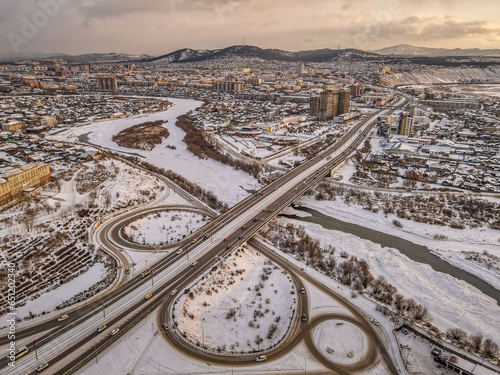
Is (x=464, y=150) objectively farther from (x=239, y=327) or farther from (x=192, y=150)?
(x=239, y=327)

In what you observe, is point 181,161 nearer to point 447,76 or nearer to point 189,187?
point 189,187

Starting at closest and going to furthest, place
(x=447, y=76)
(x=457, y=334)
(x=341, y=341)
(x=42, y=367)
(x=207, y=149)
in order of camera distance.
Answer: (x=42, y=367)
(x=341, y=341)
(x=457, y=334)
(x=207, y=149)
(x=447, y=76)

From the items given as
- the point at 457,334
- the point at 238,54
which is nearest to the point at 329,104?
the point at 457,334

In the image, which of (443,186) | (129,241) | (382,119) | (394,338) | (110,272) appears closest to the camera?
(394,338)

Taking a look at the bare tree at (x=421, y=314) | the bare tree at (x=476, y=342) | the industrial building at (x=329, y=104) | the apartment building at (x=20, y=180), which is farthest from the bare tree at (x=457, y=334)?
the industrial building at (x=329, y=104)

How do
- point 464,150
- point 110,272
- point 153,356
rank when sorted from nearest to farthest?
1. point 153,356
2. point 110,272
3. point 464,150

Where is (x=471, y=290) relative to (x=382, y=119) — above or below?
below

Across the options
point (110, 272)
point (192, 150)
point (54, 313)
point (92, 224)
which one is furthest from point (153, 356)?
point (192, 150)
